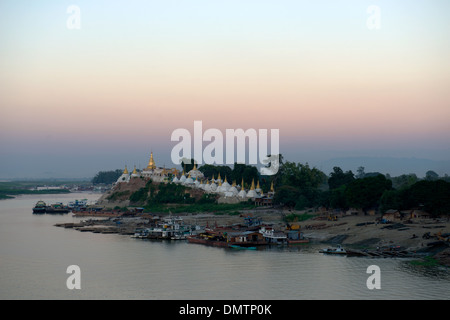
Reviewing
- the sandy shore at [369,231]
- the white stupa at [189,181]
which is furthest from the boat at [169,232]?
the white stupa at [189,181]

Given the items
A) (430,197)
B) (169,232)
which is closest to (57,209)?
(169,232)

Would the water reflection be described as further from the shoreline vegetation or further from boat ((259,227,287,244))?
boat ((259,227,287,244))

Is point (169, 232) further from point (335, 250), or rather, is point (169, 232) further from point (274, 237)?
point (335, 250)

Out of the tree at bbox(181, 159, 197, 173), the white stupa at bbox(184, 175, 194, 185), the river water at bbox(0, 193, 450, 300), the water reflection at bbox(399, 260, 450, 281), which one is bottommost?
the river water at bbox(0, 193, 450, 300)

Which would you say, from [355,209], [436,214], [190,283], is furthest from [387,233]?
[190,283]

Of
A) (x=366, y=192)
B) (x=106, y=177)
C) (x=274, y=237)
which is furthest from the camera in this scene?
(x=106, y=177)

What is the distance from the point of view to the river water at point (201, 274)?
890 inches

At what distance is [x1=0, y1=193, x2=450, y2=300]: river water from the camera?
22609 mm

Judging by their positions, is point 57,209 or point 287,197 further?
point 57,209

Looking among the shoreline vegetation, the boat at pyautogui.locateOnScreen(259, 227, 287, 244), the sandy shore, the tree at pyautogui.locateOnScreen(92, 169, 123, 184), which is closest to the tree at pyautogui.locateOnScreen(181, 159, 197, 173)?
the shoreline vegetation

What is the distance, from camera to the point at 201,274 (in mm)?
26375

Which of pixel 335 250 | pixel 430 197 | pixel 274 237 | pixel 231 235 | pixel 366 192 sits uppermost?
pixel 366 192
